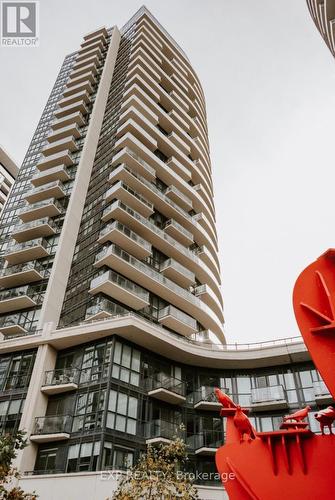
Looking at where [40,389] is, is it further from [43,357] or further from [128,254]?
[128,254]

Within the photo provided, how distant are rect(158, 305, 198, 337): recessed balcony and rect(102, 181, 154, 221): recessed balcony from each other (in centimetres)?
870

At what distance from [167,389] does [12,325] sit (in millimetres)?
12224

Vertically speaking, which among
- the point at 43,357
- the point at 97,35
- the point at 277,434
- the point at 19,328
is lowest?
the point at 277,434

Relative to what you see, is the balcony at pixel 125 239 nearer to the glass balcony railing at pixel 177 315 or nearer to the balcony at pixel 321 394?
the glass balcony railing at pixel 177 315

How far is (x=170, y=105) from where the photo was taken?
157 feet

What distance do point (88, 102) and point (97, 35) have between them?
18.0m

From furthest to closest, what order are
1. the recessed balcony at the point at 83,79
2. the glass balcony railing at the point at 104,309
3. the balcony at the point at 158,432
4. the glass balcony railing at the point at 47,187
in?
the recessed balcony at the point at 83,79 < the glass balcony railing at the point at 47,187 < the glass balcony railing at the point at 104,309 < the balcony at the point at 158,432

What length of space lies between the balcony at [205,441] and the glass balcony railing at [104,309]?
8.92 m

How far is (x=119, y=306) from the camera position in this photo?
90.4 feet

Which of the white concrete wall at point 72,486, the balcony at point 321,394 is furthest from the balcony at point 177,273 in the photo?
the white concrete wall at point 72,486

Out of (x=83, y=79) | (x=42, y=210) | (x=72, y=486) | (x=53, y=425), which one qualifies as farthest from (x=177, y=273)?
(x=83, y=79)

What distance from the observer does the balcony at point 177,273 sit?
32.9m

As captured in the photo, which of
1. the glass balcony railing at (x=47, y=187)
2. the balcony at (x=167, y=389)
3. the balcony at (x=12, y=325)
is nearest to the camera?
the balcony at (x=167, y=389)

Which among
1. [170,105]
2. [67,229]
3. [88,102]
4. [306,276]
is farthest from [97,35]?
[306,276]
